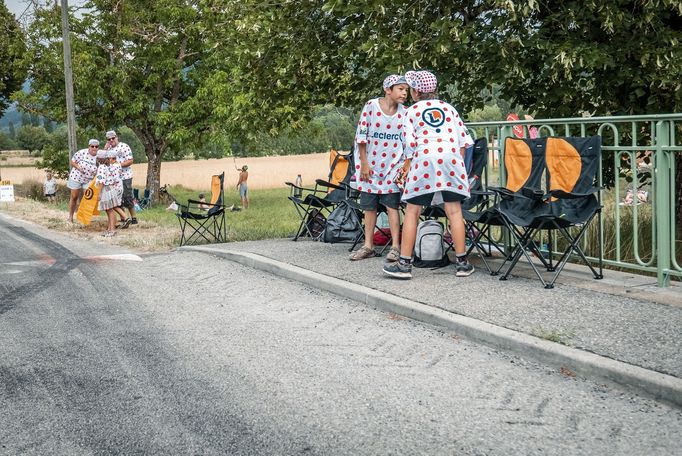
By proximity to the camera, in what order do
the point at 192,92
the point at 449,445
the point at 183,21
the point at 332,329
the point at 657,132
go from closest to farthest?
the point at 449,445 < the point at 332,329 < the point at 657,132 < the point at 183,21 < the point at 192,92

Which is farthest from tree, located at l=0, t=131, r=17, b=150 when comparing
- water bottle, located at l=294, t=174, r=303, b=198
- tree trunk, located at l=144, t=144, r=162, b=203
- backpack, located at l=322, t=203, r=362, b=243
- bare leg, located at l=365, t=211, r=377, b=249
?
bare leg, located at l=365, t=211, r=377, b=249

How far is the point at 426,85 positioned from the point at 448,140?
55 cm

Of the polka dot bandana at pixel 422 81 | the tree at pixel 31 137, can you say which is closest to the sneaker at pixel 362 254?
the polka dot bandana at pixel 422 81

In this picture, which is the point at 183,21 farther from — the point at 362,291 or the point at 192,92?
the point at 362,291

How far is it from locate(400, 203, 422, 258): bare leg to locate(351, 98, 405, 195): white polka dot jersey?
43.1 inches

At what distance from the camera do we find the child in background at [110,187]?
16078mm

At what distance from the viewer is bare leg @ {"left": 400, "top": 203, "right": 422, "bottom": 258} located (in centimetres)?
828

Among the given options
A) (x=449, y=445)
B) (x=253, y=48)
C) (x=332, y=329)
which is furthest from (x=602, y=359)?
(x=253, y=48)

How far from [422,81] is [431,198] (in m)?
1.10

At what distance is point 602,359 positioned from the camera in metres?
5.22

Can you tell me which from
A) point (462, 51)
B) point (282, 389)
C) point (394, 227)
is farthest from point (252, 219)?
point (282, 389)

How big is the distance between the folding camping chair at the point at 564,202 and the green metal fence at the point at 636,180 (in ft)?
0.70

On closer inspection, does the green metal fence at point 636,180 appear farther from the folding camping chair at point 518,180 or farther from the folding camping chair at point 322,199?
the folding camping chair at point 322,199

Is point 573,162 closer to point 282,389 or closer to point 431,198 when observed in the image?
point 431,198
